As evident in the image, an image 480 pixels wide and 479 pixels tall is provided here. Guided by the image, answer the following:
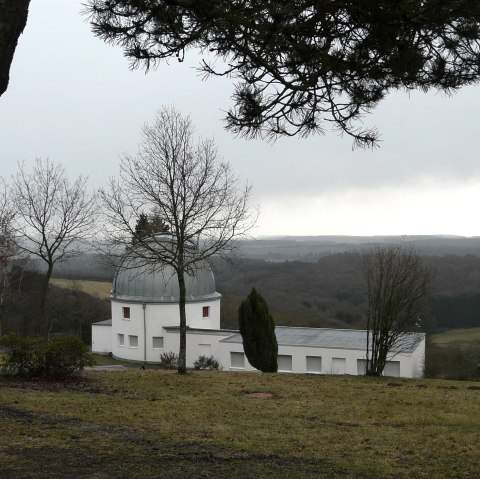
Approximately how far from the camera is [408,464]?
662 cm

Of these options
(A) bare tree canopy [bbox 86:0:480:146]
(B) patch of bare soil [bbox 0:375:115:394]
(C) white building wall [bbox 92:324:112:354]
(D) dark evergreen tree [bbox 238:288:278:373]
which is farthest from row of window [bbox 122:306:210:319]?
(A) bare tree canopy [bbox 86:0:480:146]

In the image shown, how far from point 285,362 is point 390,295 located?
11417 mm


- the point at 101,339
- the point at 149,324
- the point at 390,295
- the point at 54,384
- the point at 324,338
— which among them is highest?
the point at 390,295

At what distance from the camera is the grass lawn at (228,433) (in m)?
5.97

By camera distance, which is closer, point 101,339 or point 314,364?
point 314,364

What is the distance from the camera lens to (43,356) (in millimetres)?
13141

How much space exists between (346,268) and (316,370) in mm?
22202

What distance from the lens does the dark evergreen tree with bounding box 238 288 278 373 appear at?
75.5 ft

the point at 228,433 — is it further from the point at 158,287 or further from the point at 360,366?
the point at 158,287

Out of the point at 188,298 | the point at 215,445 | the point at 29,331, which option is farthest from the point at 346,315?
the point at 215,445

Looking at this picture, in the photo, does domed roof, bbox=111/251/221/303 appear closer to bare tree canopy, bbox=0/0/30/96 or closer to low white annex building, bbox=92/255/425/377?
low white annex building, bbox=92/255/425/377

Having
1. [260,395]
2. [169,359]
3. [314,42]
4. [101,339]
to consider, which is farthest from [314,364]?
[314,42]

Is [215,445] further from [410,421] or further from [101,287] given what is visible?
[101,287]

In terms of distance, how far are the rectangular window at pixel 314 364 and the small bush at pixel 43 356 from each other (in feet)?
63.1
